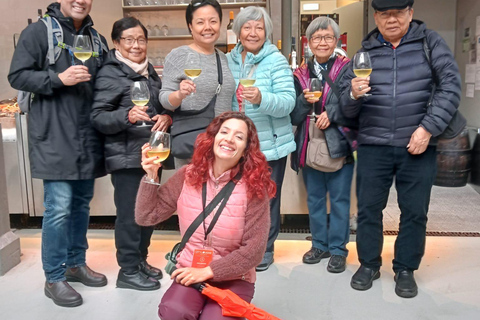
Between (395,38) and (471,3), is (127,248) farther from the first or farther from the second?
(471,3)

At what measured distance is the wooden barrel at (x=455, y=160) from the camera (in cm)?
553

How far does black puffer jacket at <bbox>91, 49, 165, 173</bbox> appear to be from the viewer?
2.67m

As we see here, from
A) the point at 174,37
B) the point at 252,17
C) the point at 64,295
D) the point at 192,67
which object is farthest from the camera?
the point at 174,37

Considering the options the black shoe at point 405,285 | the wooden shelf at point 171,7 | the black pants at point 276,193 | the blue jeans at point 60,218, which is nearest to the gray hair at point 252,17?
the black pants at point 276,193

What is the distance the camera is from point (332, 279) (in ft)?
10.0

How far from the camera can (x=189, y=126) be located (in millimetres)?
2668

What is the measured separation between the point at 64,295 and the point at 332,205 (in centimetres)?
177

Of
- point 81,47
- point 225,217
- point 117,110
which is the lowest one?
point 225,217

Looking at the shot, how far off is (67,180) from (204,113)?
2.85 feet

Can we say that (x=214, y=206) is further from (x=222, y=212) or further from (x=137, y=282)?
(x=137, y=282)

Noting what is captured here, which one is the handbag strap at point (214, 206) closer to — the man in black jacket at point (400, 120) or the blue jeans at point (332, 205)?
the man in black jacket at point (400, 120)

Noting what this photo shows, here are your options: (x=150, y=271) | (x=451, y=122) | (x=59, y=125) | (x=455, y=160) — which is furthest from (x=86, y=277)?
(x=455, y=160)

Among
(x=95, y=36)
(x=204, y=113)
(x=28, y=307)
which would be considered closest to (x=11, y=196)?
(x=28, y=307)

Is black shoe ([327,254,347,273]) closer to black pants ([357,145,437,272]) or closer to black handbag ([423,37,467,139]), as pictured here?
black pants ([357,145,437,272])
